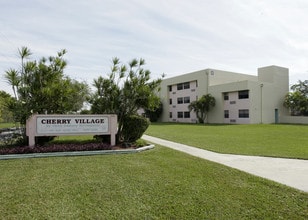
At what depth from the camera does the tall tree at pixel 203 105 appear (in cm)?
3244

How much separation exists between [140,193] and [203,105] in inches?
1158

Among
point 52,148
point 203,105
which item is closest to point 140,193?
point 52,148

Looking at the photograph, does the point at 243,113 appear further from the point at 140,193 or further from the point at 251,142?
the point at 140,193

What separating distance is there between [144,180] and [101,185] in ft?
2.88

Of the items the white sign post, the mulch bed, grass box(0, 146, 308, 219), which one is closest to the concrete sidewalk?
grass box(0, 146, 308, 219)

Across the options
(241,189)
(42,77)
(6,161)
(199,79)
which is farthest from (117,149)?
(199,79)

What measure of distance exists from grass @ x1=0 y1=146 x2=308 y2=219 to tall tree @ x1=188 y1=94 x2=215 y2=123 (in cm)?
2707

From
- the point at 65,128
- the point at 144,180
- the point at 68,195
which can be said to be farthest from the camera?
the point at 65,128

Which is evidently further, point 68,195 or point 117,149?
point 117,149

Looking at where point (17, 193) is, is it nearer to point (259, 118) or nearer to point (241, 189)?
point (241, 189)

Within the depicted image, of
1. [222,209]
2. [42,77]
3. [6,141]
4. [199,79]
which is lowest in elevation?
[222,209]

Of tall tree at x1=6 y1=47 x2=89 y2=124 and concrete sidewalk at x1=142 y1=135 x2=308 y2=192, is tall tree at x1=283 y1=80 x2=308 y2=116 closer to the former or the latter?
concrete sidewalk at x1=142 y1=135 x2=308 y2=192

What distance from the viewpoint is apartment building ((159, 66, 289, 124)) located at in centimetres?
2906

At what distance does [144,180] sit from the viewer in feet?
15.6
